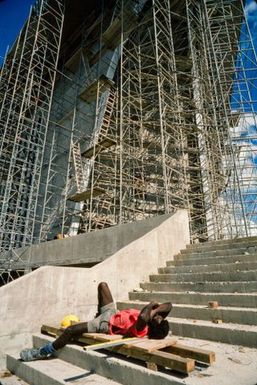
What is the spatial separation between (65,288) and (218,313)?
2.44m

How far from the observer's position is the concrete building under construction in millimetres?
14742

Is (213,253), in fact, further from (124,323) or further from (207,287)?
(124,323)

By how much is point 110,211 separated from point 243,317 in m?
13.0

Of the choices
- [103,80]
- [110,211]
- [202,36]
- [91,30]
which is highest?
[91,30]

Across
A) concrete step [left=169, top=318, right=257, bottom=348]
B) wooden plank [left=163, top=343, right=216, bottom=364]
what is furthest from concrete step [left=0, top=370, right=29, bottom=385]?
concrete step [left=169, top=318, right=257, bottom=348]

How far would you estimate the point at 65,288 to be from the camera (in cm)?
502

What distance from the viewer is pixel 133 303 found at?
5.08 meters

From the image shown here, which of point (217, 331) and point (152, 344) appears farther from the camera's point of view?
point (217, 331)

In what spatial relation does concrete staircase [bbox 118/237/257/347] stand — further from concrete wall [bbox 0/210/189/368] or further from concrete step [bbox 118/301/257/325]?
concrete wall [bbox 0/210/189/368]

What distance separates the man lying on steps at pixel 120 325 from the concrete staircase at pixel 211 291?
0.70 meters

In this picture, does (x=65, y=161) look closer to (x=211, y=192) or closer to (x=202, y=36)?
(x=211, y=192)

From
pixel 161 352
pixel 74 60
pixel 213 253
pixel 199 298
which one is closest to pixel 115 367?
pixel 161 352

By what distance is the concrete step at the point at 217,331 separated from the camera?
337cm

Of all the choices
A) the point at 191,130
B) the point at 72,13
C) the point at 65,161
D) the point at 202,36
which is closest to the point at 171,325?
the point at 191,130
